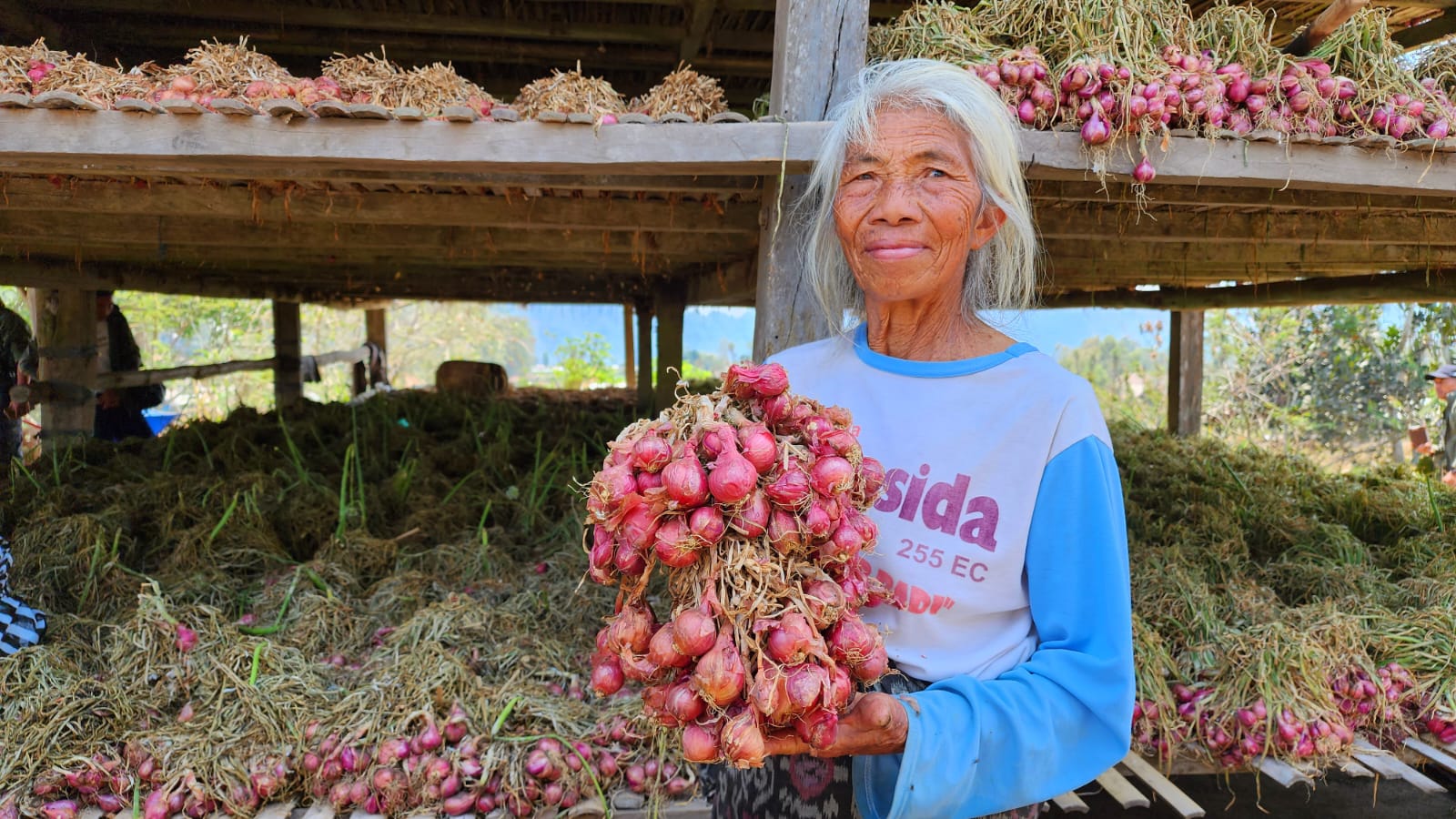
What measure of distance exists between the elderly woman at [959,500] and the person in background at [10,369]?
5852 millimetres

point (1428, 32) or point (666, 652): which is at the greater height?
point (1428, 32)

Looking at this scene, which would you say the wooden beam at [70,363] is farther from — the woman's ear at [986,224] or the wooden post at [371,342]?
the woman's ear at [986,224]

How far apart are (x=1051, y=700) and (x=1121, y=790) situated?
1.86 metres

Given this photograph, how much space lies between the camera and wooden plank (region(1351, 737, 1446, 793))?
2.53m

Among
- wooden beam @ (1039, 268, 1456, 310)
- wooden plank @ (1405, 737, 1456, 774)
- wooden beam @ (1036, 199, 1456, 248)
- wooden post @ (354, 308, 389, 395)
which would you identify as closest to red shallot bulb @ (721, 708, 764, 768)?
wooden plank @ (1405, 737, 1456, 774)

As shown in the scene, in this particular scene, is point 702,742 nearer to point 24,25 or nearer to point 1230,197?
point 1230,197

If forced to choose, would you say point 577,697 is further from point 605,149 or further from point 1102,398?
point 1102,398

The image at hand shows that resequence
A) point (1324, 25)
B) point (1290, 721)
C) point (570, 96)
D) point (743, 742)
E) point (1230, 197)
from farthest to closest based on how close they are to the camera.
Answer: point (1230, 197) < point (1324, 25) < point (1290, 721) < point (570, 96) < point (743, 742)

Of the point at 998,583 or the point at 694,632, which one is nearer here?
the point at 694,632

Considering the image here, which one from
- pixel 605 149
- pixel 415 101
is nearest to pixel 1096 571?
pixel 605 149

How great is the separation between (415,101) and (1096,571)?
2442mm

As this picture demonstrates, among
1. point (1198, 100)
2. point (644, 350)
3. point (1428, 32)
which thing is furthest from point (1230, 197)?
point (644, 350)

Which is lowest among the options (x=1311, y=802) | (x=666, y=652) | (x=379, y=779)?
(x=1311, y=802)

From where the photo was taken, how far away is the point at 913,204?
1284mm
